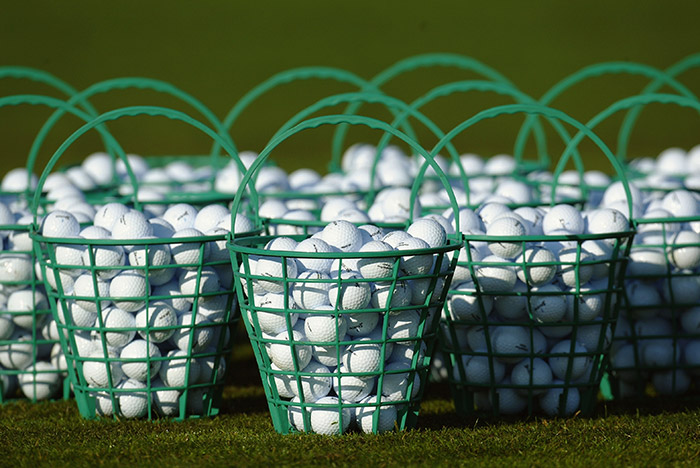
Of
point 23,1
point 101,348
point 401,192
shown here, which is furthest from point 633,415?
point 23,1

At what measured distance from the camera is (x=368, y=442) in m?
4.28

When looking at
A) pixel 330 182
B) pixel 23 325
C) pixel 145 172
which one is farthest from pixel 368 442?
pixel 145 172

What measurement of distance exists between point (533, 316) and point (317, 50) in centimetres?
2704

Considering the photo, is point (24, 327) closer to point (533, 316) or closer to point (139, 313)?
point (139, 313)

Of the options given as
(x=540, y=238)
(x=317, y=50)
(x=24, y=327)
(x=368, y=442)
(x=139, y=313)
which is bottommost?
(x=317, y=50)

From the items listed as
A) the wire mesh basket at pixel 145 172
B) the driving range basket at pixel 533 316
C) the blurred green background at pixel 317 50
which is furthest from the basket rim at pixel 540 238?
the blurred green background at pixel 317 50

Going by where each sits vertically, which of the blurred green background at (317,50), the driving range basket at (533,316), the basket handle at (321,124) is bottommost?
the blurred green background at (317,50)

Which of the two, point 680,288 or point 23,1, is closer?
point 680,288

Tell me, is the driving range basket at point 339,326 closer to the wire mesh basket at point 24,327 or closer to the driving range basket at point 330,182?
the driving range basket at point 330,182

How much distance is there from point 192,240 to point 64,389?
59.3 inches

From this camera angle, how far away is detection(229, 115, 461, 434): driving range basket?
425 cm

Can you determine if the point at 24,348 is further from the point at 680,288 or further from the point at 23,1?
the point at 23,1

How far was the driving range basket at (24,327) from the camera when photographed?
5.41 meters

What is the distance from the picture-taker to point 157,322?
188 inches
